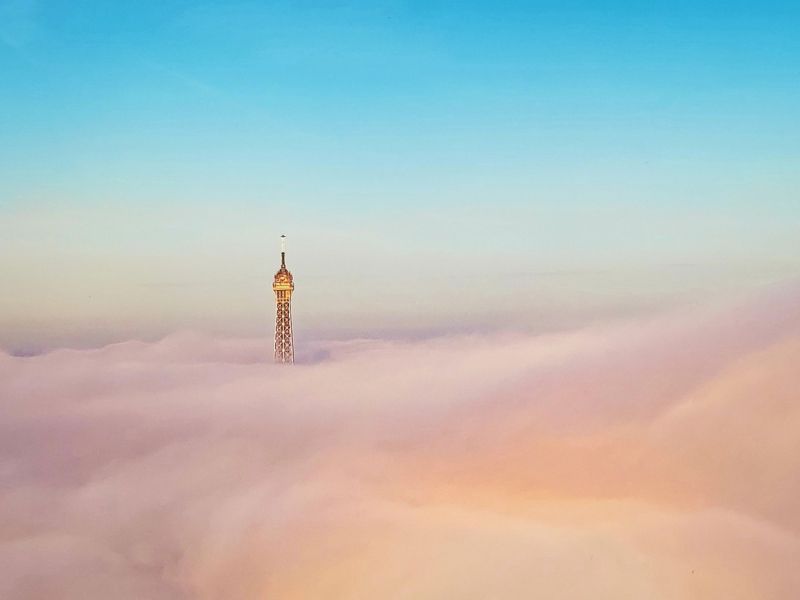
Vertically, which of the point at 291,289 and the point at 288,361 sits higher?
the point at 291,289

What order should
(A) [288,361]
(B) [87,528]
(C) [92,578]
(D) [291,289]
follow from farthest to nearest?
(A) [288,361] → (D) [291,289] → (B) [87,528] → (C) [92,578]

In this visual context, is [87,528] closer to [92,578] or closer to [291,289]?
[92,578]

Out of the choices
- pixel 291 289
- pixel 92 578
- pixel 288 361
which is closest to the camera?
pixel 92 578

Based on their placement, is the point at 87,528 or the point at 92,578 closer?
the point at 92,578

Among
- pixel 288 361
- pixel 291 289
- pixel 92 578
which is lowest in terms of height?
pixel 92 578

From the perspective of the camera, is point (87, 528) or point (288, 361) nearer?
point (87, 528)

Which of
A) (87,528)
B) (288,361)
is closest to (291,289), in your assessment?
(288,361)
